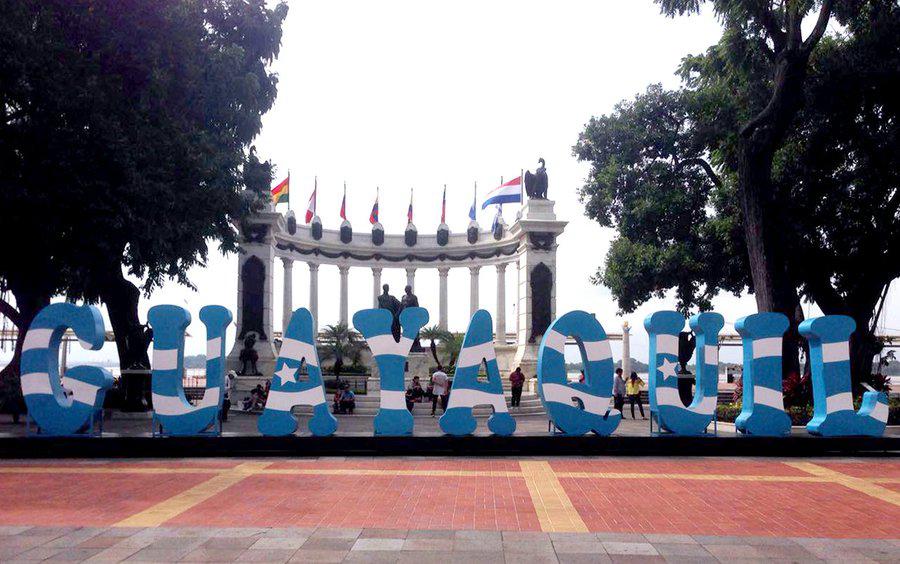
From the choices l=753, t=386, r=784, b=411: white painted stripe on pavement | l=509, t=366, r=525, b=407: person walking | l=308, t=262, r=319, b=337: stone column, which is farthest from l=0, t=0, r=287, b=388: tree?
l=308, t=262, r=319, b=337: stone column

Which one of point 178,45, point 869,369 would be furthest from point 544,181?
point 178,45

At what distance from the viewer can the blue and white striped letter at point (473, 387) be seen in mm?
16766

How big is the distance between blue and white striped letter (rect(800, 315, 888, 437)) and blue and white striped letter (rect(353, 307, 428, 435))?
345 inches

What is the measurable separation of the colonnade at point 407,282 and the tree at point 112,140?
2129cm

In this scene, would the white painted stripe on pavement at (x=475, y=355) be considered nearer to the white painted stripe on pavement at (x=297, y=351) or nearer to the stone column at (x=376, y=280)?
the white painted stripe on pavement at (x=297, y=351)

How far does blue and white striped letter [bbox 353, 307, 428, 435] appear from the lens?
16.8 m

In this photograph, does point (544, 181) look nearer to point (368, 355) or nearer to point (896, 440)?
point (368, 355)

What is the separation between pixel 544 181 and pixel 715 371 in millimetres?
31520

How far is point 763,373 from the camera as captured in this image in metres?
16.8

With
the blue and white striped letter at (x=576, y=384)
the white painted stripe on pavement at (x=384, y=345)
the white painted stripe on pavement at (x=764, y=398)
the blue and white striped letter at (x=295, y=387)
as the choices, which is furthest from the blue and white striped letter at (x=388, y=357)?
the white painted stripe on pavement at (x=764, y=398)

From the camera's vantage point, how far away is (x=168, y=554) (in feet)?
26.1

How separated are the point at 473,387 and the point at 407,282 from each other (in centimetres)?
3861

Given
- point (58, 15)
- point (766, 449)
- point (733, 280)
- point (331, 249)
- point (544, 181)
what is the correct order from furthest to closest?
point (331, 249)
point (544, 181)
point (733, 280)
point (58, 15)
point (766, 449)

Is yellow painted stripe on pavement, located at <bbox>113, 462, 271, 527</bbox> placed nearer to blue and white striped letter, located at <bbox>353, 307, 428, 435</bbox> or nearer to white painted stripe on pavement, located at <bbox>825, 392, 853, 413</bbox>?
blue and white striped letter, located at <bbox>353, 307, 428, 435</bbox>
